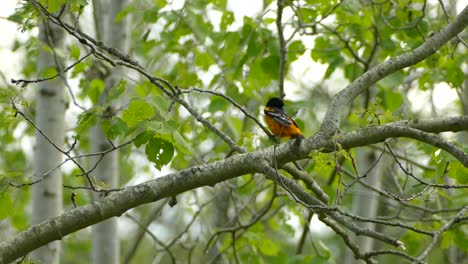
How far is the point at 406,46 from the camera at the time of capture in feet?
19.0

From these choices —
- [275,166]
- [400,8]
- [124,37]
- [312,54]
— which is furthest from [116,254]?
[400,8]

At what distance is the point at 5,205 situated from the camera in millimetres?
3734

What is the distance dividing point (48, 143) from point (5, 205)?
163 cm

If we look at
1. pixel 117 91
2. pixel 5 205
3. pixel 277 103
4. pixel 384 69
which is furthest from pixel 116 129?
pixel 277 103

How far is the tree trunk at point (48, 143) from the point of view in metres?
5.25

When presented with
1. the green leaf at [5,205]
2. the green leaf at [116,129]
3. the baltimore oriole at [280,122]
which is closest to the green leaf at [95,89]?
the green leaf at [116,129]

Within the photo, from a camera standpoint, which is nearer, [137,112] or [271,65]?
[137,112]

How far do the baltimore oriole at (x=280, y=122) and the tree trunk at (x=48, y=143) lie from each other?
1719mm

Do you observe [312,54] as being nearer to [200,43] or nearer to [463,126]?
[200,43]

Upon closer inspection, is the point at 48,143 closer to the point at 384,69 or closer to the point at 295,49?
the point at 295,49

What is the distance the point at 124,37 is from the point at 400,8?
101 inches

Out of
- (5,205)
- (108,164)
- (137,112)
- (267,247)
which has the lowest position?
(5,205)

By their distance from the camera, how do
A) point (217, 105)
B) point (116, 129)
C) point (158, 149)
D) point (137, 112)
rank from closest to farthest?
1. point (137, 112)
2. point (158, 149)
3. point (116, 129)
4. point (217, 105)

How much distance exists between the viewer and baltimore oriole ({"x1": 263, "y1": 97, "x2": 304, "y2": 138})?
4.99 metres
